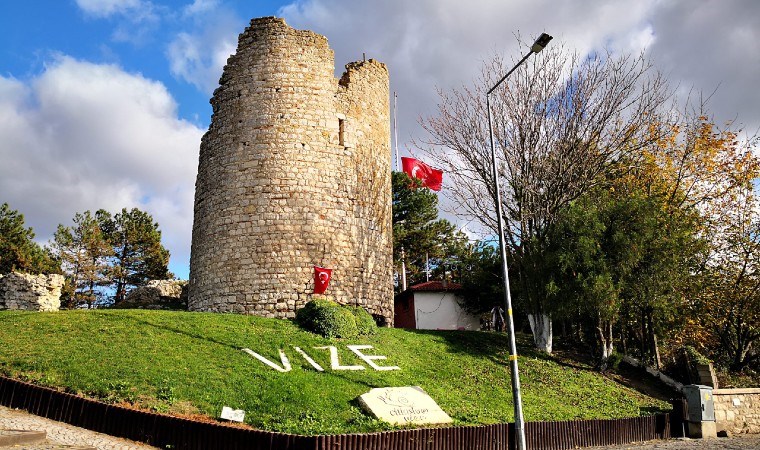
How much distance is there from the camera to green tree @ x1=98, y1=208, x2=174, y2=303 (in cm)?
4244

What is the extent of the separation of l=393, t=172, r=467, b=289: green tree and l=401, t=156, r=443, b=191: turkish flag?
5.47 m

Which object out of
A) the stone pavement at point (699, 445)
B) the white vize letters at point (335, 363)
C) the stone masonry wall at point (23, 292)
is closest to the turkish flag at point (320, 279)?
the white vize letters at point (335, 363)

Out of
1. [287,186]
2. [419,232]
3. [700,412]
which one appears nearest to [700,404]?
[700,412]

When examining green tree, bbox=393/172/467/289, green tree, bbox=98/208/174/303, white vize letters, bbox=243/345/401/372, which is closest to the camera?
white vize letters, bbox=243/345/401/372

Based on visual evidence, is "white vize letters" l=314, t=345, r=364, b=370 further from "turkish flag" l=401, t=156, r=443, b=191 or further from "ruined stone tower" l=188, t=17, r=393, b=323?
"turkish flag" l=401, t=156, r=443, b=191

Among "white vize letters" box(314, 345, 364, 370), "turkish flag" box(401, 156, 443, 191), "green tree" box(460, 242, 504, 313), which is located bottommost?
"white vize letters" box(314, 345, 364, 370)

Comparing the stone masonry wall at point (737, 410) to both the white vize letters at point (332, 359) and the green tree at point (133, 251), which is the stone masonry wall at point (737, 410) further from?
the green tree at point (133, 251)

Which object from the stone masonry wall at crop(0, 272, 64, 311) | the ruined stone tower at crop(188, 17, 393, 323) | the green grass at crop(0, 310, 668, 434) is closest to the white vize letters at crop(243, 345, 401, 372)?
the green grass at crop(0, 310, 668, 434)

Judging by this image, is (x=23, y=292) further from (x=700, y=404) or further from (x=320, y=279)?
(x=700, y=404)

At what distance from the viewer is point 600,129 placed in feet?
71.7

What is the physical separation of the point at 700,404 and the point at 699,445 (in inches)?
81.8

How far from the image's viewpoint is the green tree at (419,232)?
34031mm

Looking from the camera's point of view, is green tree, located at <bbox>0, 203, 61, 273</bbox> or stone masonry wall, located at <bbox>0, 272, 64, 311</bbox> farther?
green tree, located at <bbox>0, 203, 61, 273</bbox>

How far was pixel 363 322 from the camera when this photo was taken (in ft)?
59.4
